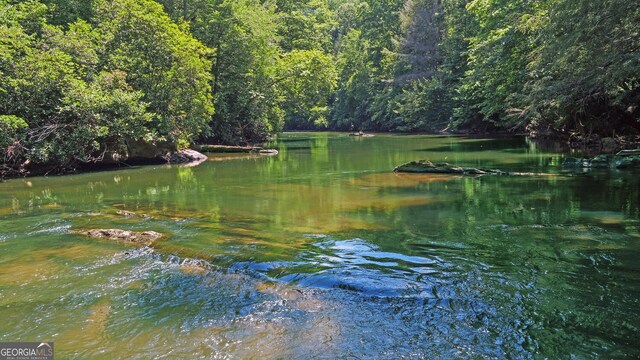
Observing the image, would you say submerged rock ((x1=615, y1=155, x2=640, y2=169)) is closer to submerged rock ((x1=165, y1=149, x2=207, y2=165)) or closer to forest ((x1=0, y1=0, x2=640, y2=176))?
forest ((x1=0, y1=0, x2=640, y2=176))

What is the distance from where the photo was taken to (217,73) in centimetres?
3175

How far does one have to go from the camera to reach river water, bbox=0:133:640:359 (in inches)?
173

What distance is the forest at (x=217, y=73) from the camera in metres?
15.2

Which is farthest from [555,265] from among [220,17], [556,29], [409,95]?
[409,95]

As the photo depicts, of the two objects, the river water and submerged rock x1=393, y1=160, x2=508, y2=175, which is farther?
submerged rock x1=393, y1=160, x2=508, y2=175

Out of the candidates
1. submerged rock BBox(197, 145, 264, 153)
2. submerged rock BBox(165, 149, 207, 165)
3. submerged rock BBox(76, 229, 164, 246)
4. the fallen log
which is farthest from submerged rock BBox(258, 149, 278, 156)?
submerged rock BBox(76, 229, 164, 246)

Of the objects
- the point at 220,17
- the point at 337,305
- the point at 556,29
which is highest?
the point at 220,17

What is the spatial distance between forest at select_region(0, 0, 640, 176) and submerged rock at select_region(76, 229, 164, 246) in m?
11.0

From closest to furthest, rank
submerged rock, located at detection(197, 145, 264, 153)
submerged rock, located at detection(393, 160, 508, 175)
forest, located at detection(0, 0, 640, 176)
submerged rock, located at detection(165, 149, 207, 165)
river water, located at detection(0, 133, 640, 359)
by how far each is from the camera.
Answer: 1. river water, located at detection(0, 133, 640, 359)
2. forest, located at detection(0, 0, 640, 176)
3. submerged rock, located at detection(393, 160, 508, 175)
4. submerged rock, located at detection(165, 149, 207, 165)
5. submerged rock, located at detection(197, 145, 264, 153)

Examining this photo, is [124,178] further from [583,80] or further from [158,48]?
[583,80]

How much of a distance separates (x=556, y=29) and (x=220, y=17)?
21.0 metres

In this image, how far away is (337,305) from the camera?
526 centimetres

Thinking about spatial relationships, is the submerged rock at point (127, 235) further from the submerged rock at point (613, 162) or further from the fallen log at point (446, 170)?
the submerged rock at point (613, 162)

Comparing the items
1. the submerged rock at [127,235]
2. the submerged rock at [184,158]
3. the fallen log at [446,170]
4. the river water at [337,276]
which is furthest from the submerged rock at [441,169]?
the submerged rock at [184,158]
